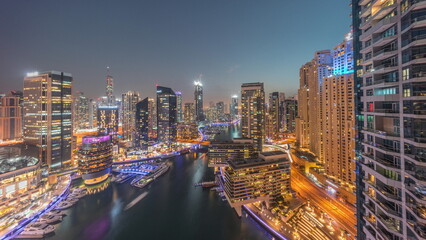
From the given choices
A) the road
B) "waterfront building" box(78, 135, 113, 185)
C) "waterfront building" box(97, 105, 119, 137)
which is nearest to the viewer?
the road

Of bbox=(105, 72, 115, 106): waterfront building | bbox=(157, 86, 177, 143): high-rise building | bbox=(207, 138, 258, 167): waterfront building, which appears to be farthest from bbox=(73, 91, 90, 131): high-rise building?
bbox=(207, 138, 258, 167): waterfront building

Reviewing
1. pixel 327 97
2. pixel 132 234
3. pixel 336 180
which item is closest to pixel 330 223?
pixel 336 180

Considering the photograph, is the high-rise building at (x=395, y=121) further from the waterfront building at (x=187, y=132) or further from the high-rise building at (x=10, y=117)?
the high-rise building at (x=10, y=117)

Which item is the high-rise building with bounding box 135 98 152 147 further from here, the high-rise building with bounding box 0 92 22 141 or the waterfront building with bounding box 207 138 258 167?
the waterfront building with bounding box 207 138 258 167

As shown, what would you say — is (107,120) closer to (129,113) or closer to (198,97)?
(129,113)

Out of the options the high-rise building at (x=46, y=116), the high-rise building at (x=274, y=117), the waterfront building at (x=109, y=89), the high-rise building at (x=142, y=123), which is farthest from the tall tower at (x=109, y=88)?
the high-rise building at (x=274, y=117)

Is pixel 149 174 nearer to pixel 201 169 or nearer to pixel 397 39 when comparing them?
pixel 201 169
